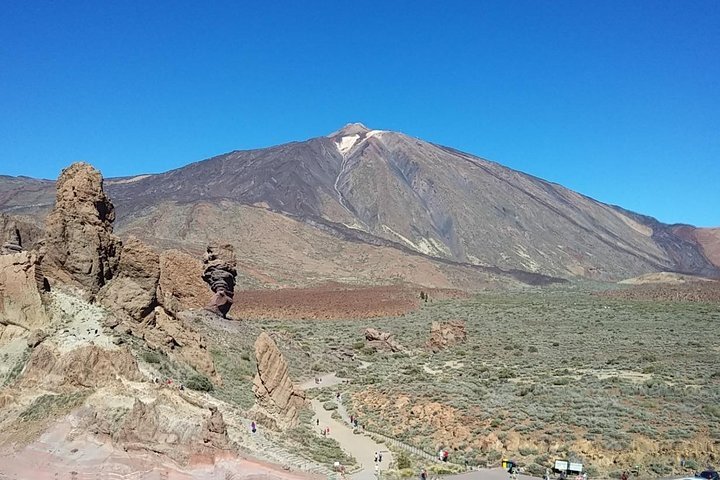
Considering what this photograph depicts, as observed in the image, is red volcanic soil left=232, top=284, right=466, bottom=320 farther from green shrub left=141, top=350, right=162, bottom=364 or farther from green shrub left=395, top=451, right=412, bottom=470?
green shrub left=395, top=451, right=412, bottom=470

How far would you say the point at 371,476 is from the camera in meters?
16.5

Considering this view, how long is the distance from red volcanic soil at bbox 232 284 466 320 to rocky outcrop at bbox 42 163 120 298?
3070 cm

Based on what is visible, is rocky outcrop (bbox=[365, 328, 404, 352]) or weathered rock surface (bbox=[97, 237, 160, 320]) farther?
rocky outcrop (bbox=[365, 328, 404, 352])

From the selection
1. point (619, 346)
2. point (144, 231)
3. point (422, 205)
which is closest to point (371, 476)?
point (619, 346)

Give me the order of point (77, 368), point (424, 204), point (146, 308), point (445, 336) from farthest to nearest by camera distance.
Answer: point (424, 204)
point (445, 336)
point (146, 308)
point (77, 368)

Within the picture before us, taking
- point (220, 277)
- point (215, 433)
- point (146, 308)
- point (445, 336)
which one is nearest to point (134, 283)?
point (146, 308)

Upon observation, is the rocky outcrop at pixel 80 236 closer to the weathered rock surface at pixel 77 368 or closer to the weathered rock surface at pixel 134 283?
the weathered rock surface at pixel 134 283

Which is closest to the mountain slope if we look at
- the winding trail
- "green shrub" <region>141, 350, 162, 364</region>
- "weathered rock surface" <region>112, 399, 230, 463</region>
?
the winding trail

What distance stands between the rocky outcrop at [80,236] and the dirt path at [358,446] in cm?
967

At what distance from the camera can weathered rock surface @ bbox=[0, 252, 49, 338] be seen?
15.7m

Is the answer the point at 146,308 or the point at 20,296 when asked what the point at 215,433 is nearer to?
the point at 20,296

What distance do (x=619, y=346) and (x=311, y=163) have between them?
13863 centimetres

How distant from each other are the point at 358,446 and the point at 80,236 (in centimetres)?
1156

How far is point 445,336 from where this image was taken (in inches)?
1649
